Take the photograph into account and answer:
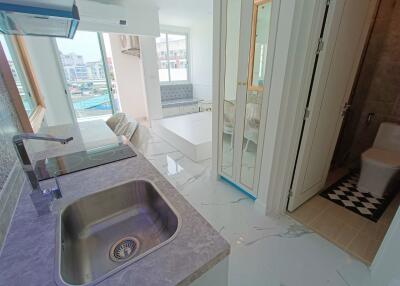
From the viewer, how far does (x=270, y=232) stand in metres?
1.74

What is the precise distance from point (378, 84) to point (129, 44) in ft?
15.9

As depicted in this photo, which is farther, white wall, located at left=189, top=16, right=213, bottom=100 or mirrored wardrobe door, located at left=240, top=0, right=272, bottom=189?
white wall, located at left=189, top=16, right=213, bottom=100

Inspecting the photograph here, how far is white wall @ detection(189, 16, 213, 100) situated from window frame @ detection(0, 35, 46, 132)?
415 cm

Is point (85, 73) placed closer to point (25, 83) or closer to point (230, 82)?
point (25, 83)

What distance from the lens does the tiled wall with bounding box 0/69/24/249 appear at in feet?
2.32

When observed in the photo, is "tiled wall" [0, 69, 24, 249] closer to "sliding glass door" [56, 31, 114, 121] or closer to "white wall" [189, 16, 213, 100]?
"sliding glass door" [56, 31, 114, 121]

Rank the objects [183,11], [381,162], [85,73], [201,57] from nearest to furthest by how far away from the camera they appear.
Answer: [381,162]
[183,11]
[85,73]
[201,57]

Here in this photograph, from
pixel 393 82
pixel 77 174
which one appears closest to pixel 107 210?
pixel 77 174

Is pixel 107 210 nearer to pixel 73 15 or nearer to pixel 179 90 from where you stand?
pixel 73 15

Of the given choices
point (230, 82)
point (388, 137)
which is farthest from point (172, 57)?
point (388, 137)

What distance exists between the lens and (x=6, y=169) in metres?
0.83

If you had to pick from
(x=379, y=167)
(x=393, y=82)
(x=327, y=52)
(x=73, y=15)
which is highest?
(x=73, y=15)

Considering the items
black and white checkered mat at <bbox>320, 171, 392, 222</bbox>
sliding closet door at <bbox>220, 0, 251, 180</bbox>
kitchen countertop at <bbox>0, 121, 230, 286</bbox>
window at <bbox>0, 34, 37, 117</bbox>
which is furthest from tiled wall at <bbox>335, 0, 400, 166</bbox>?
window at <bbox>0, 34, 37, 117</bbox>

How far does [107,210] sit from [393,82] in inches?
127
